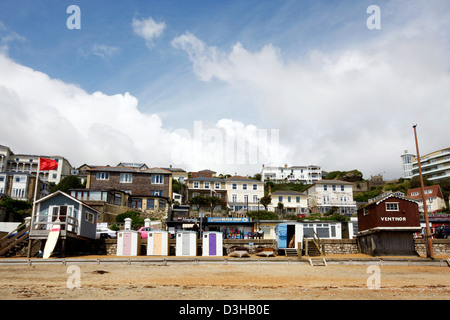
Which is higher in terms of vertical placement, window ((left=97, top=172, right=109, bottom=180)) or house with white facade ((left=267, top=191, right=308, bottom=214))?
window ((left=97, top=172, right=109, bottom=180))

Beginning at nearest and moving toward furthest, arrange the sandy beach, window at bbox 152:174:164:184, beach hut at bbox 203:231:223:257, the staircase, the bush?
the sandy beach → the staircase → beach hut at bbox 203:231:223:257 → the bush → window at bbox 152:174:164:184

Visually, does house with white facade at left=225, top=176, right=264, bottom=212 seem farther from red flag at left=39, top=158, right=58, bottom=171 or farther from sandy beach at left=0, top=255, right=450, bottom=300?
sandy beach at left=0, top=255, right=450, bottom=300

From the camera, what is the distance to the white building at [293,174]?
130188 mm

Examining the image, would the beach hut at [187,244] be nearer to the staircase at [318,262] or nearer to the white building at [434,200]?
the staircase at [318,262]

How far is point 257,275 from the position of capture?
869 inches

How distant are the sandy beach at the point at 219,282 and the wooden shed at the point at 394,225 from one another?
5385 millimetres

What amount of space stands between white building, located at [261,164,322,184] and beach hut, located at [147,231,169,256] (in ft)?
313

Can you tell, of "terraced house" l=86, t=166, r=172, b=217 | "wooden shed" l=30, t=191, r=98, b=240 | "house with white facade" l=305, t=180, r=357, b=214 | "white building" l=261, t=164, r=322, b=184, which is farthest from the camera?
"white building" l=261, t=164, r=322, b=184

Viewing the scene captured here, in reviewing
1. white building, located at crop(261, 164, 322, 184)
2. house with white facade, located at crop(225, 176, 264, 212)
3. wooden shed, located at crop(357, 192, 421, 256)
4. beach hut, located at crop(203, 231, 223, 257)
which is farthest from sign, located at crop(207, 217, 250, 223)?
white building, located at crop(261, 164, 322, 184)

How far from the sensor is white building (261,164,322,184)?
427 ft

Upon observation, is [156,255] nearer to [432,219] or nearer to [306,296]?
[306,296]

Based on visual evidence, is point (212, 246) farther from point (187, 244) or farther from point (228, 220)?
point (228, 220)

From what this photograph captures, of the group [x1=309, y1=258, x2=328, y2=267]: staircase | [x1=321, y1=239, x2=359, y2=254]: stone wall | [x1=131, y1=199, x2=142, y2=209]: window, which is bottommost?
[x1=309, y1=258, x2=328, y2=267]: staircase
